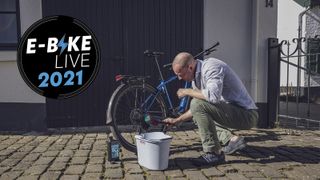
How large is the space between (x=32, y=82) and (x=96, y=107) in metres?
1.13

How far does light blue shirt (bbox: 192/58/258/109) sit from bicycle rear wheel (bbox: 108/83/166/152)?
2.51 ft

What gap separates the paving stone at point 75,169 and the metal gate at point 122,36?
7.24 ft

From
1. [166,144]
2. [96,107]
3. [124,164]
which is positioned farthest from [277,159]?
[96,107]

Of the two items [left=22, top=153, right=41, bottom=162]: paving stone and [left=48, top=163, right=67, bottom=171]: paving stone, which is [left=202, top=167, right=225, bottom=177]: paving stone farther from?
[left=22, top=153, right=41, bottom=162]: paving stone

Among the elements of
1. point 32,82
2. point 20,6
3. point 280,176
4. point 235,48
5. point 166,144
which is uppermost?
point 20,6

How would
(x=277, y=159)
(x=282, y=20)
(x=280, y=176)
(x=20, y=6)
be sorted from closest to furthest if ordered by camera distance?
(x=280, y=176) → (x=277, y=159) → (x=20, y=6) → (x=282, y=20)

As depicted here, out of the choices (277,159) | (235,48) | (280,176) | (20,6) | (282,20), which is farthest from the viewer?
(282,20)

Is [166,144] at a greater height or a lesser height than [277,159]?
greater

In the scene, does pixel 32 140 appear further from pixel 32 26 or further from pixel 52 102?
pixel 32 26

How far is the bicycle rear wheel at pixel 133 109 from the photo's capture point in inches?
186

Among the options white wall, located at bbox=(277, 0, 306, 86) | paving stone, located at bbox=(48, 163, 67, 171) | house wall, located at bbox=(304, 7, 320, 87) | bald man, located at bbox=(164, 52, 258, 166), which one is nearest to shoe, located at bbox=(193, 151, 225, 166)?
bald man, located at bbox=(164, 52, 258, 166)

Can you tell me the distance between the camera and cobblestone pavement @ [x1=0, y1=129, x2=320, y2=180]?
3.86 meters

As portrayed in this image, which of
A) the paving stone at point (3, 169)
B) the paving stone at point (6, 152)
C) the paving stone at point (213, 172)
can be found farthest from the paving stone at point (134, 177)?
the paving stone at point (6, 152)

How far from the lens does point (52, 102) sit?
6.12 metres
